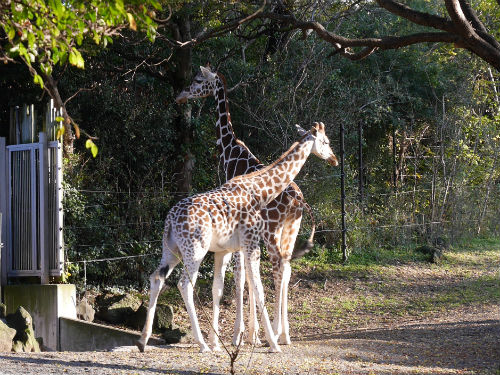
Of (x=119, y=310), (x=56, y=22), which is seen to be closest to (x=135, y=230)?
(x=119, y=310)

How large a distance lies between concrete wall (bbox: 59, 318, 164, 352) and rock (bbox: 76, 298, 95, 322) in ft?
2.31

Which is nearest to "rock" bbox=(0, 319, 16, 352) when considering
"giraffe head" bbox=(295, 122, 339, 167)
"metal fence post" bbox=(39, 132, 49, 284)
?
"metal fence post" bbox=(39, 132, 49, 284)

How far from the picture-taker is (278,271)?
887 centimetres

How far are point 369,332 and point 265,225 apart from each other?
2.18 m

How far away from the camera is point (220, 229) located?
320 inches

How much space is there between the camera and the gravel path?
6770mm

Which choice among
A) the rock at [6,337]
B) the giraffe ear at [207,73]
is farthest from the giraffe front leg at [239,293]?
the giraffe ear at [207,73]

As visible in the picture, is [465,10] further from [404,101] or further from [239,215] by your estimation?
[404,101]

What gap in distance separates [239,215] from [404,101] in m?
12.4

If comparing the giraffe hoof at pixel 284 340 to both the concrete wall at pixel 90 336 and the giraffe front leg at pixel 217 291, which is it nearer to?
the giraffe front leg at pixel 217 291

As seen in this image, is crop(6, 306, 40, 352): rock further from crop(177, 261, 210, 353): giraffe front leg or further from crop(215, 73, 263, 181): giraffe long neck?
crop(215, 73, 263, 181): giraffe long neck

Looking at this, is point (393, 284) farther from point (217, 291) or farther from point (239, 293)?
point (217, 291)

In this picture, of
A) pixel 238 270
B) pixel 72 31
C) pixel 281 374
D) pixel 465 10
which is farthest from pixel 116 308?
pixel 465 10

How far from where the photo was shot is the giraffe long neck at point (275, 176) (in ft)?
28.7
